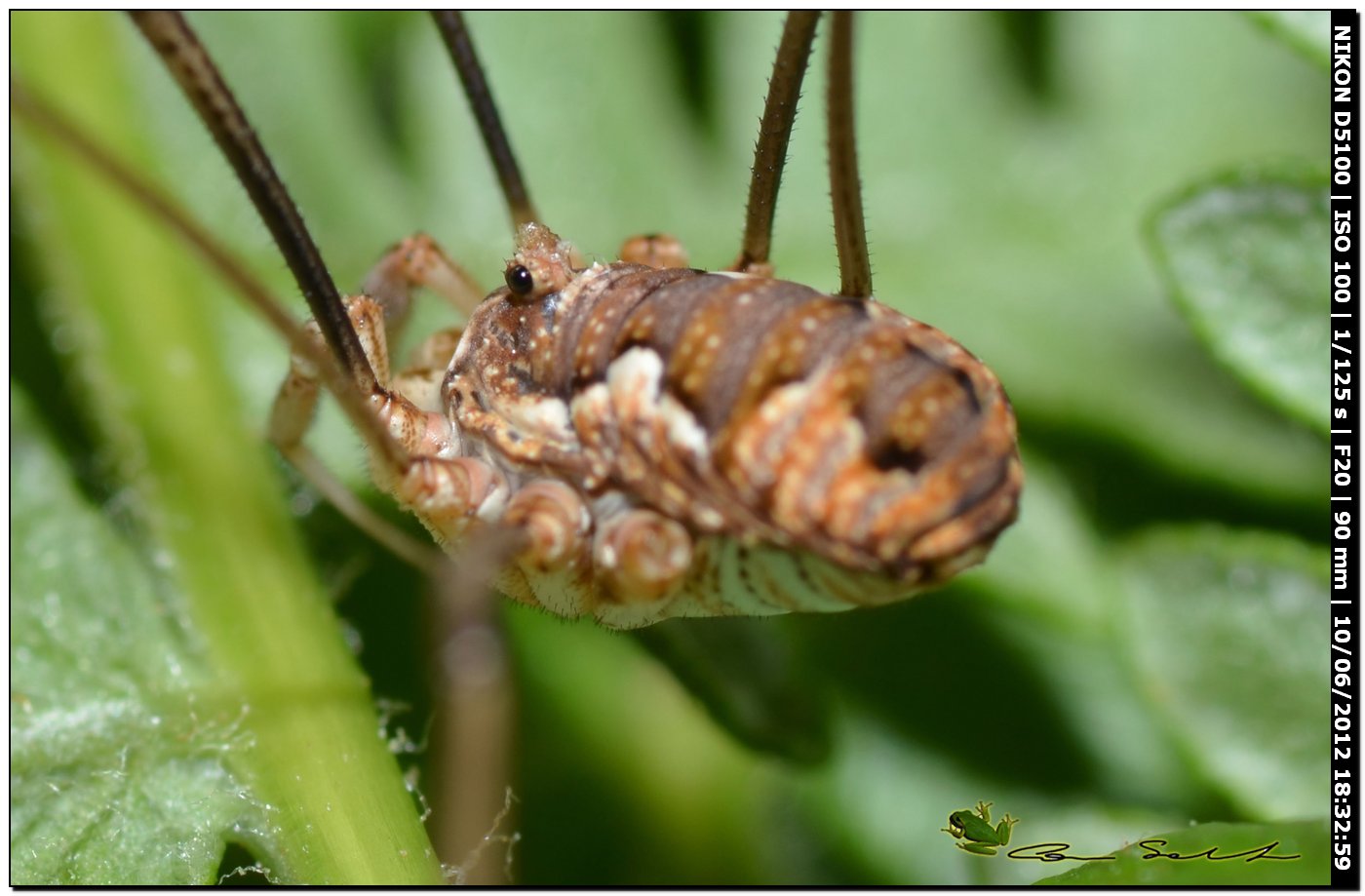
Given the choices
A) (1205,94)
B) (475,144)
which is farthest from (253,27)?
(1205,94)

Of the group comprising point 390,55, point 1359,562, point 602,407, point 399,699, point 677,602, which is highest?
point 390,55

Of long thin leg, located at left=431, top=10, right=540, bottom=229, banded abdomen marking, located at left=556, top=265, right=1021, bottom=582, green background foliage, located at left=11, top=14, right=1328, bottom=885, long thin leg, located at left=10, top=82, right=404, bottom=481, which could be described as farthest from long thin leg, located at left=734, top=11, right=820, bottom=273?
long thin leg, located at left=10, top=82, right=404, bottom=481

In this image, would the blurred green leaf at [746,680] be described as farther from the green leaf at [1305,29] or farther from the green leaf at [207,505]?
the green leaf at [1305,29]

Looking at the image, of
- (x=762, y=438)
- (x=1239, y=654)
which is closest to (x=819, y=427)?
(x=762, y=438)

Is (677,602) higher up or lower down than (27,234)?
lower down

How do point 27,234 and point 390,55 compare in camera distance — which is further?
point 390,55

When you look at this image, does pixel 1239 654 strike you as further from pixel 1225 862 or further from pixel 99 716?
pixel 99 716

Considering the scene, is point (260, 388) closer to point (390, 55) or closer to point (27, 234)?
point (27, 234)

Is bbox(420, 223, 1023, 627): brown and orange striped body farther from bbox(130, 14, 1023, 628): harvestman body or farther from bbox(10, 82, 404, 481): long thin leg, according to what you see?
bbox(10, 82, 404, 481): long thin leg
